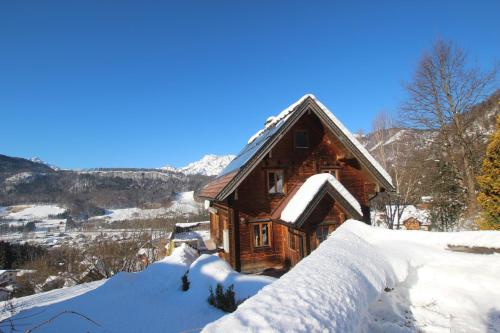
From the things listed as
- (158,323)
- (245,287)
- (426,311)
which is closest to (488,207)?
(245,287)

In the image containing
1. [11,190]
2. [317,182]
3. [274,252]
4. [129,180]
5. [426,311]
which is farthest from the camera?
[129,180]

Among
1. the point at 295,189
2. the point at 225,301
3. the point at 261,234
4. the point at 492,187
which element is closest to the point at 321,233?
the point at 295,189

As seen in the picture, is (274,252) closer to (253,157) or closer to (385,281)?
(253,157)

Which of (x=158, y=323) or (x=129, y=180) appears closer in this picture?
(x=158, y=323)

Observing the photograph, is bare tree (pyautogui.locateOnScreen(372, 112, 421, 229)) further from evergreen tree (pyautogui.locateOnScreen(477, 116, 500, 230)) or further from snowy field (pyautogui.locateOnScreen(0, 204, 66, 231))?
snowy field (pyautogui.locateOnScreen(0, 204, 66, 231))

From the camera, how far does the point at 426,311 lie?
9.85ft

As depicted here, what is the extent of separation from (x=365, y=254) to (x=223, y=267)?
22.6 feet

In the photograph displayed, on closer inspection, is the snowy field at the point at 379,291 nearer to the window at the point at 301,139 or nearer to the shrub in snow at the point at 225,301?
the shrub in snow at the point at 225,301

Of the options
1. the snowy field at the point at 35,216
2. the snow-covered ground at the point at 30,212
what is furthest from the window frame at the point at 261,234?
the snow-covered ground at the point at 30,212

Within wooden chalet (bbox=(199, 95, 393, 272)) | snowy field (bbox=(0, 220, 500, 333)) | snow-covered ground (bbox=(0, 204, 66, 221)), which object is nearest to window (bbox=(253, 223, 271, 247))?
wooden chalet (bbox=(199, 95, 393, 272))

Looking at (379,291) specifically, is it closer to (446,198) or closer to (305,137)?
(305,137)

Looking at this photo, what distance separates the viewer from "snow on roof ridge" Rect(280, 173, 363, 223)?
11.5 metres

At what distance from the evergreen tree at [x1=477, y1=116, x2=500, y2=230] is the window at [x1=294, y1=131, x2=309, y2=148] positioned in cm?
781

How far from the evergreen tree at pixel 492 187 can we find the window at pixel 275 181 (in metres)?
8.86
